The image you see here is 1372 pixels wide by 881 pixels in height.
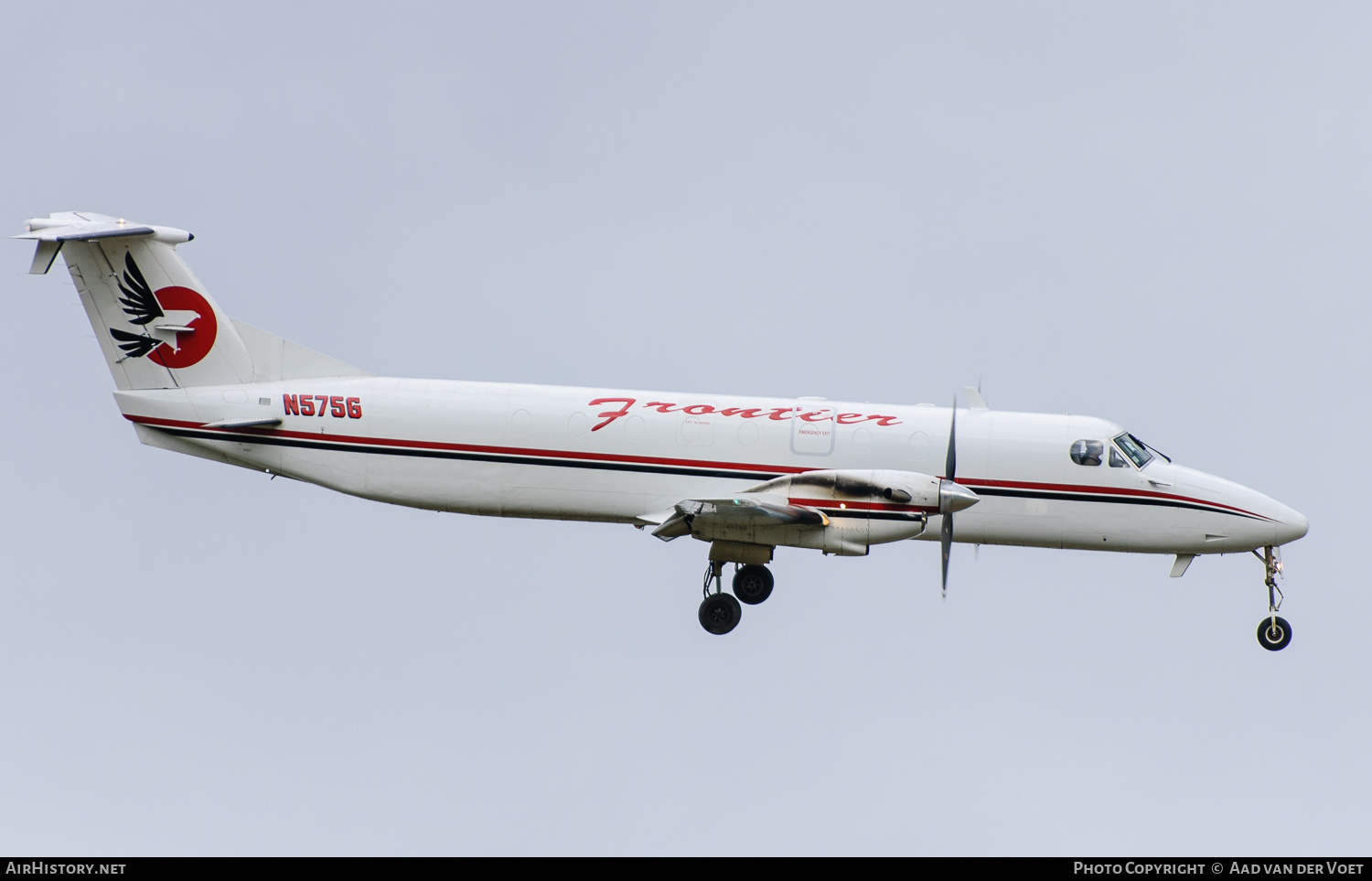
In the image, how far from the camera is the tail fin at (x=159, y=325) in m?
25.2

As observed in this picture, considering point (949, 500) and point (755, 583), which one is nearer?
point (949, 500)

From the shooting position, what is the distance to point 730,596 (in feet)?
78.6

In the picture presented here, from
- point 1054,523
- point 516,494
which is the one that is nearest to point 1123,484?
point 1054,523

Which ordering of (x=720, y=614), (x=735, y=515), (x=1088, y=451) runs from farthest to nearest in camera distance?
1. (x=1088, y=451)
2. (x=720, y=614)
3. (x=735, y=515)

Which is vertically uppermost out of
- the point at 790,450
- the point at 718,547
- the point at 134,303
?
the point at 134,303

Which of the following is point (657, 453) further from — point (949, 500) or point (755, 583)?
point (949, 500)

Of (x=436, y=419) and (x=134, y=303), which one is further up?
Result: (x=134, y=303)

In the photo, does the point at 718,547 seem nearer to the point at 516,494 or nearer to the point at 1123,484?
the point at 516,494

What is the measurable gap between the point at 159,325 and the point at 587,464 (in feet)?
29.6

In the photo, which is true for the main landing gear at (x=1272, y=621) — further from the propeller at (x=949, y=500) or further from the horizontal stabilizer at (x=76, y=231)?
the horizontal stabilizer at (x=76, y=231)

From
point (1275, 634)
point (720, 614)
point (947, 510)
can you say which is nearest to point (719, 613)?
point (720, 614)

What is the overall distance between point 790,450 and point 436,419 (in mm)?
6743

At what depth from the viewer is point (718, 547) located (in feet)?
77.6

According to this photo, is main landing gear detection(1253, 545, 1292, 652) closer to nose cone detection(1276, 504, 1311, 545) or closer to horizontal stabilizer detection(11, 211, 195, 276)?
nose cone detection(1276, 504, 1311, 545)
